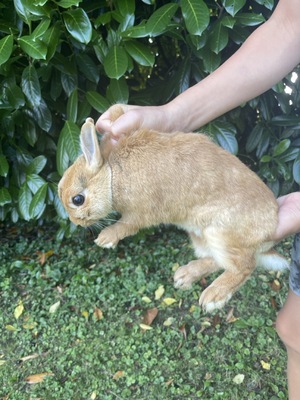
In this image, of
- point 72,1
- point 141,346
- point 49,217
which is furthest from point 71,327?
point 72,1

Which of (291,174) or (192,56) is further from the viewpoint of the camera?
(291,174)

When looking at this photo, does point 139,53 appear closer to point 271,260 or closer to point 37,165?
point 37,165

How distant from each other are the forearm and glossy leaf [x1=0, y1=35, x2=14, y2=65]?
3.57ft

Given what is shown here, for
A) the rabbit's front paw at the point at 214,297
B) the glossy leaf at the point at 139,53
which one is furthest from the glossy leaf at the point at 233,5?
the rabbit's front paw at the point at 214,297

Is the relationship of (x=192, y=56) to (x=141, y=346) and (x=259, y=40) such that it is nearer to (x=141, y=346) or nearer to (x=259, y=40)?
(x=259, y=40)

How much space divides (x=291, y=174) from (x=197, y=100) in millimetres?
1923

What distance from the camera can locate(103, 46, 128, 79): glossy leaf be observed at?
107 inches

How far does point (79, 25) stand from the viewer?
2562mm

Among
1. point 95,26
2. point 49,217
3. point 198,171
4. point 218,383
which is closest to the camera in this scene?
point 198,171

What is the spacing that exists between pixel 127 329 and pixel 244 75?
2.23 metres

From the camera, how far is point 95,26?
2883 mm

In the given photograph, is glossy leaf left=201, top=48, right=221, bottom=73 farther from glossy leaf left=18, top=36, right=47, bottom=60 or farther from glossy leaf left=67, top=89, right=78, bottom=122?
glossy leaf left=18, top=36, right=47, bottom=60

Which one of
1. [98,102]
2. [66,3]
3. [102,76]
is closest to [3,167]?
[98,102]

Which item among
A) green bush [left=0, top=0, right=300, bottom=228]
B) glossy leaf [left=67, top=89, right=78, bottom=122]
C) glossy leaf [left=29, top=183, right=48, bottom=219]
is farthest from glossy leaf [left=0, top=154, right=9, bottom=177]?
glossy leaf [left=67, top=89, right=78, bottom=122]
